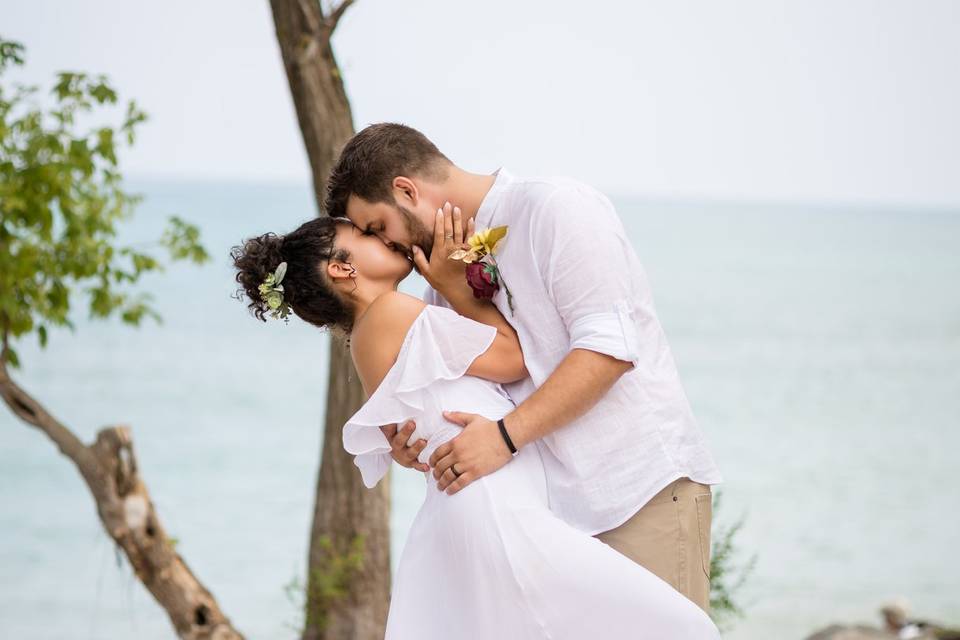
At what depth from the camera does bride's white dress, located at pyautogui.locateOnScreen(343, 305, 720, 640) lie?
2.26 meters

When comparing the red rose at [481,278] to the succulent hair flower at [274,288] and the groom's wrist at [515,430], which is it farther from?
the succulent hair flower at [274,288]

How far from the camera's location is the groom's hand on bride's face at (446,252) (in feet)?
8.09

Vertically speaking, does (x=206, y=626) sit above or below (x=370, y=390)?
below

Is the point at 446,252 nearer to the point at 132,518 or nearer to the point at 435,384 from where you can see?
the point at 435,384

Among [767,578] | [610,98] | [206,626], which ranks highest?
[610,98]

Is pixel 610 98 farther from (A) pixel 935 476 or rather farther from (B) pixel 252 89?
(A) pixel 935 476

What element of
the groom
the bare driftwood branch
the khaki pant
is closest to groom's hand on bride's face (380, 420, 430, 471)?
the groom

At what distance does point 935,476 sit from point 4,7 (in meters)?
17.6

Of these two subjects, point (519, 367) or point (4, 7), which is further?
point (4, 7)

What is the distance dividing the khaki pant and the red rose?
575 mm

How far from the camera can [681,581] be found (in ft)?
7.93

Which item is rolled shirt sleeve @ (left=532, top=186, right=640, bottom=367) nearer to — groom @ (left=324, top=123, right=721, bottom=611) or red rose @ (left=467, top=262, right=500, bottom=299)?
groom @ (left=324, top=123, right=721, bottom=611)

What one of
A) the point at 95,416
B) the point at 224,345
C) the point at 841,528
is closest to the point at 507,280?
the point at 841,528

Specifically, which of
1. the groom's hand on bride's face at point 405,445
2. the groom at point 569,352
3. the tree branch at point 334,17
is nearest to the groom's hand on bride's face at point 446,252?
the groom at point 569,352
